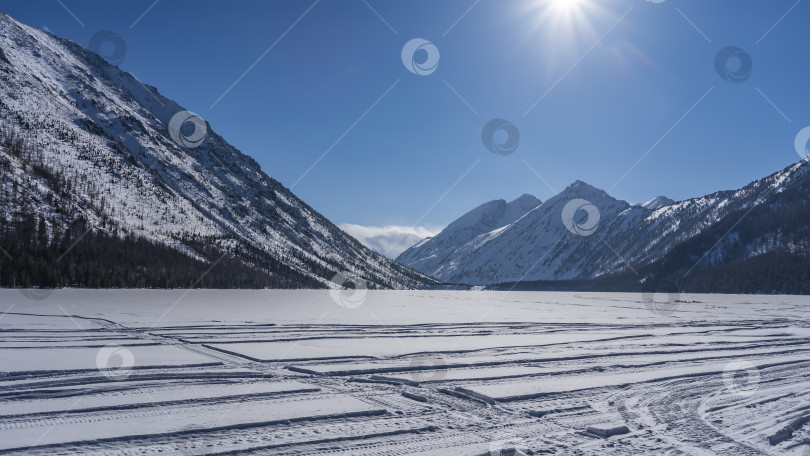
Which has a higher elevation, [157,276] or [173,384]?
[157,276]

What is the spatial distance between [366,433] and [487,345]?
35.5ft

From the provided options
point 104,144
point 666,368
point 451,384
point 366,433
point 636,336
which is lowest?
point 366,433

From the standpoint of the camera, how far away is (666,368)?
1317 cm

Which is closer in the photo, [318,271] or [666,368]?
[666,368]

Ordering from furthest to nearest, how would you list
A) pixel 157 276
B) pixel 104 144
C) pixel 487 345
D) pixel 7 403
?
1. pixel 104 144
2. pixel 157 276
3. pixel 487 345
4. pixel 7 403

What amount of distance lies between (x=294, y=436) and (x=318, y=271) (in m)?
180

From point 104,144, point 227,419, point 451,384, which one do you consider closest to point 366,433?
point 227,419

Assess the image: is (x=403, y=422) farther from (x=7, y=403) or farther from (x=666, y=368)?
(x=666, y=368)

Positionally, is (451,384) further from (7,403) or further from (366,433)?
(7,403)

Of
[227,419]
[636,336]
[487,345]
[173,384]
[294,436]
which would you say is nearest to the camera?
[294,436]

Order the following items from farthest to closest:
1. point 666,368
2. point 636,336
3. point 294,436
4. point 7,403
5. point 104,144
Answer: point 104,144
point 636,336
point 666,368
point 7,403
point 294,436

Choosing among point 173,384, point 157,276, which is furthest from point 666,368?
point 157,276

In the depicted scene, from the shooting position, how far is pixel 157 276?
94688mm

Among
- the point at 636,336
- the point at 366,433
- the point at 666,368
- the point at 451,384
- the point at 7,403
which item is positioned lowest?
the point at 7,403
